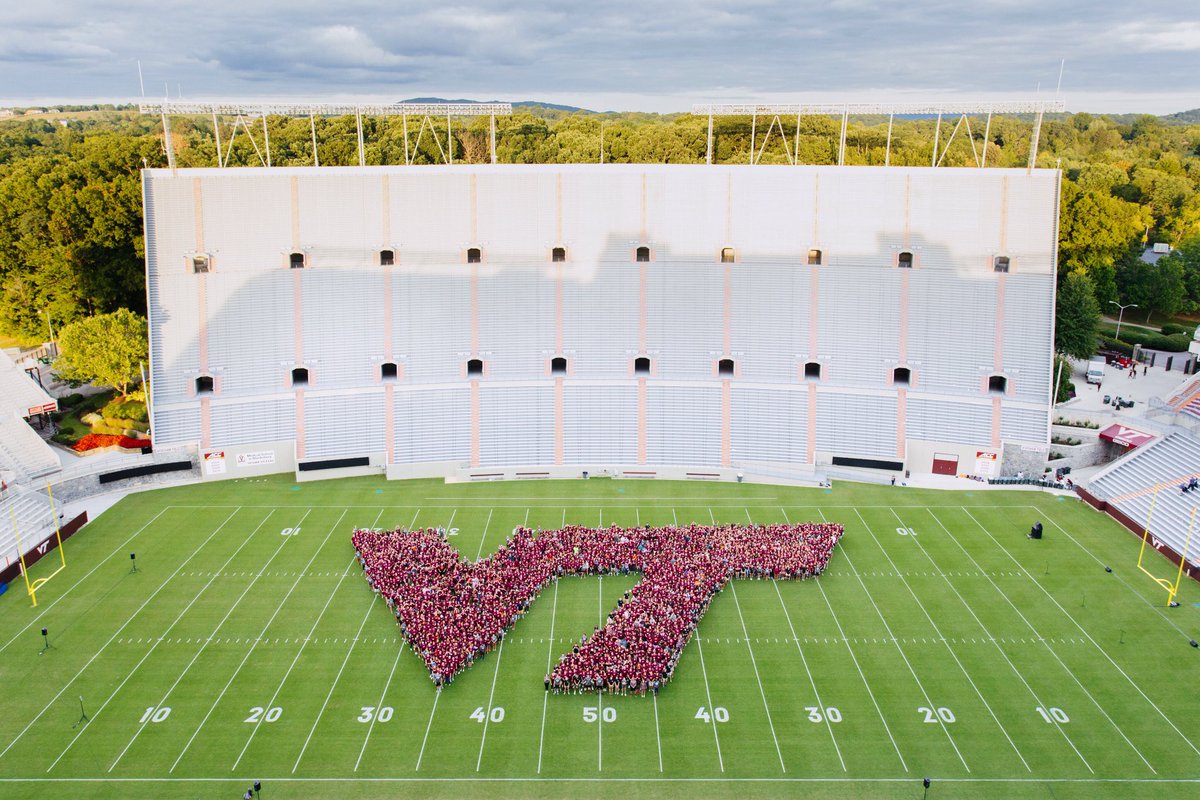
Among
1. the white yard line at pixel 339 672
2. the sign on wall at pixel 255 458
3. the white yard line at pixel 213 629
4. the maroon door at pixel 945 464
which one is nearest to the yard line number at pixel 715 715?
the white yard line at pixel 339 672

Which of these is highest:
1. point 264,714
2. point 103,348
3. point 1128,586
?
point 103,348

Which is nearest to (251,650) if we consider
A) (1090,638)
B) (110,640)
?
(110,640)

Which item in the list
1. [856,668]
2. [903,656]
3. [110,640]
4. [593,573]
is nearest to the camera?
[856,668]

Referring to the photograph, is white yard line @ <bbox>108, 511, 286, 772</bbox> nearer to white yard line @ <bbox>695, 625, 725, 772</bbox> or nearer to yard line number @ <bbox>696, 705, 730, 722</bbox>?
yard line number @ <bbox>696, 705, 730, 722</bbox>

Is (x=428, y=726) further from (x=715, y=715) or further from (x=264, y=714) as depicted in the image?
(x=715, y=715)

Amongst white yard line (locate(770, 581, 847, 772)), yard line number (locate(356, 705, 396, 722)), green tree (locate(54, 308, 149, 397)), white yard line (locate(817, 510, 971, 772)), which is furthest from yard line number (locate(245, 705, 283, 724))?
green tree (locate(54, 308, 149, 397))

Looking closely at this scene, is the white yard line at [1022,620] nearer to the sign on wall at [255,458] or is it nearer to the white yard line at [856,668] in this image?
the white yard line at [856,668]
